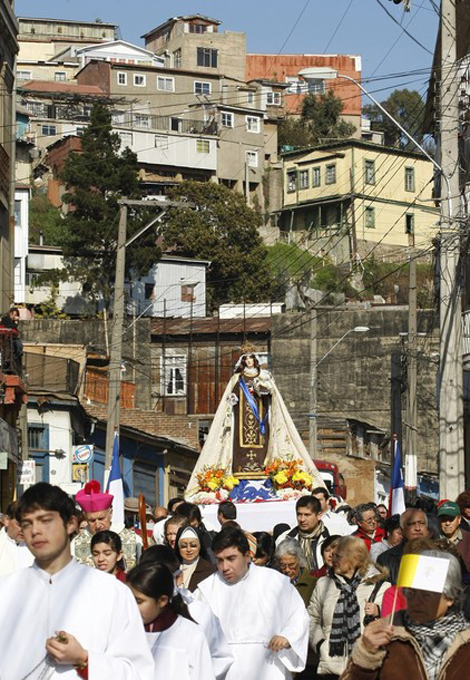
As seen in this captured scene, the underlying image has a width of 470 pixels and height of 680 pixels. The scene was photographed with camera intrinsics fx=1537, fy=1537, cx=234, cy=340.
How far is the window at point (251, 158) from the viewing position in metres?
88.9

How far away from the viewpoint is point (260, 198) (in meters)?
88.8

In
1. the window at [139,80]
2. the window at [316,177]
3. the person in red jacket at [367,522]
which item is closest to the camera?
the person in red jacket at [367,522]

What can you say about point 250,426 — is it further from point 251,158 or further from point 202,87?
point 202,87

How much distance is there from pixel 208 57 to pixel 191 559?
286 feet

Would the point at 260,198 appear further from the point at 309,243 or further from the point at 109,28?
the point at 109,28

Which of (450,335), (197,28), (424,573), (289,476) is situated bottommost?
(289,476)

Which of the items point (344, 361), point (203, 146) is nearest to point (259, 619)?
point (344, 361)

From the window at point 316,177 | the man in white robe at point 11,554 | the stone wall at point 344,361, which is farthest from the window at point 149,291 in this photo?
the man in white robe at point 11,554

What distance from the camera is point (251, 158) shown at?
8931cm

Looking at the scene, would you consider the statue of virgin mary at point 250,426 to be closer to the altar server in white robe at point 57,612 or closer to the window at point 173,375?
the altar server in white robe at point 57,612

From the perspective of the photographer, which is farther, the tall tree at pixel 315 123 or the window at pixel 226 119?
the tall tree at pixel 315 123

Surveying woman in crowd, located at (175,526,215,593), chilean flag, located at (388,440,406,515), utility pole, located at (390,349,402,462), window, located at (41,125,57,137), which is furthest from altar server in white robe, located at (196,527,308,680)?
window, located at (41,125,57,137)

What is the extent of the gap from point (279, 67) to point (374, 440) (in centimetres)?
5242

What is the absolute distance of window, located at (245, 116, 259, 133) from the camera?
90.1 m
